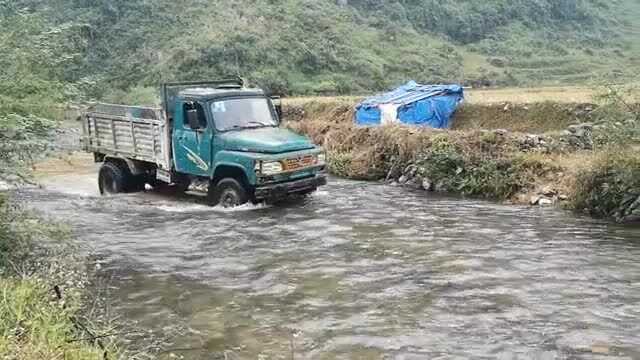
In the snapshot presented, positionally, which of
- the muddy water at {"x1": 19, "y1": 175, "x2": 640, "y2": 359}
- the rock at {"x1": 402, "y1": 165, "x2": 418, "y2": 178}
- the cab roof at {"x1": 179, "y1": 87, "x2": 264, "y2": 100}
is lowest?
the muddy water at {"x1": 19, "y1": 175, "x2": 640, "y2": 359}

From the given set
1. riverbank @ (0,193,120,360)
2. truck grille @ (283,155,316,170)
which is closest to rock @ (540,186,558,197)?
truck grille @ (283,155,316,170)

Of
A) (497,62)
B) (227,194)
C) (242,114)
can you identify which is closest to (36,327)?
(227,194)

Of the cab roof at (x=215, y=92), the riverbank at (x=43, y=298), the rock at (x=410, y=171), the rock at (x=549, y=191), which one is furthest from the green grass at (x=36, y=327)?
the rock at (x=410, y=171)

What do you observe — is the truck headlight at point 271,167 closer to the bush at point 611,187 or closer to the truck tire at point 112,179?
the truck tire at point 112,179

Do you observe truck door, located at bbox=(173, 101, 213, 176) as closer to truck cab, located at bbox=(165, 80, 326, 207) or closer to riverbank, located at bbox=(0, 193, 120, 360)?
truck cab, located at bbox=(165, 80, 326, 207)

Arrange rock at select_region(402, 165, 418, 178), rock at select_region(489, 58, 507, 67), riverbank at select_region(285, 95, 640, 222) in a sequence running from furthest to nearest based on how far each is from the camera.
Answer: rock at select_region(489, 58, 507, 67)
rock at select_region(402, 165, 418, 178)
riverbank at select_region(285, 95, 640, 222)

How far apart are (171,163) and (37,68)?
5958 mm

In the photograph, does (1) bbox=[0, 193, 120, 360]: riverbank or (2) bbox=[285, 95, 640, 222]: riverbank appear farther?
(2) bbox=[285, 95, 640, 222]: riverbank

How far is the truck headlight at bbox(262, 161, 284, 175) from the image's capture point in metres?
12.9

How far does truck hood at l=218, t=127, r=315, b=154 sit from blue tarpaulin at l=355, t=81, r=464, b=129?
7.16 meters

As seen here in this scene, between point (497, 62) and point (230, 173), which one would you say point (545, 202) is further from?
point (497, 62)

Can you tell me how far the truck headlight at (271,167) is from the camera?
42.2 feet

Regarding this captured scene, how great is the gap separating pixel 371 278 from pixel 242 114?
Result: 5.78 m

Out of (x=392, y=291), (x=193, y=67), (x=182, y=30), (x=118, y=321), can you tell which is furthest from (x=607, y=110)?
(x=182, y=30)
